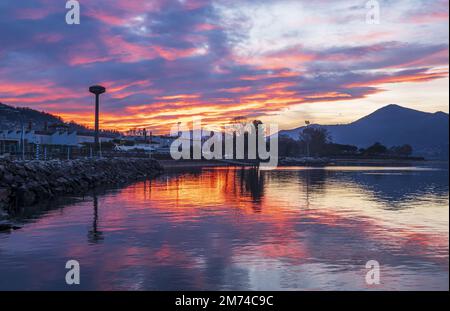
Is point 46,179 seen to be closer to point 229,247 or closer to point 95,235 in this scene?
point 95,235

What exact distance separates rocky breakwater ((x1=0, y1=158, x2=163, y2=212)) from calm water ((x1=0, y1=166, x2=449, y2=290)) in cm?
420

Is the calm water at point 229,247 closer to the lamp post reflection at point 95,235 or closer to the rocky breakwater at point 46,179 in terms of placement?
the lamp post reflection at point 95,235

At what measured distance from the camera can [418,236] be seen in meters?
17.8

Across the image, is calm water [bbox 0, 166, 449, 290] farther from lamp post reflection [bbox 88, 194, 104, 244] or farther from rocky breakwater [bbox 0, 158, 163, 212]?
rocky breakwater [bbox 0, 158, 163, 212]

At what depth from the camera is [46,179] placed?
1435 inches

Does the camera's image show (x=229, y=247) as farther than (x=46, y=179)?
No

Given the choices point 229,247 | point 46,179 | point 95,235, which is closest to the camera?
point 229,247

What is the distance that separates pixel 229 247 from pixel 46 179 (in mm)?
25394

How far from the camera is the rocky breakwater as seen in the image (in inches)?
1142

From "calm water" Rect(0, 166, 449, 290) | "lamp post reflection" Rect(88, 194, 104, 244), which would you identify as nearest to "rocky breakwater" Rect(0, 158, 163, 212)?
"calm water" Rect(0, 166, 449, 290)

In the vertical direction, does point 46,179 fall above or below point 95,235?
above

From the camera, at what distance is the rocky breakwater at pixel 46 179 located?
29013 millimetres

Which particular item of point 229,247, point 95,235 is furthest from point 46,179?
point 229,247
